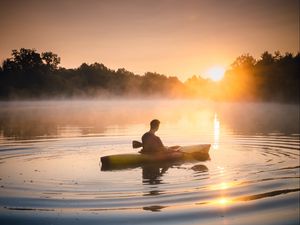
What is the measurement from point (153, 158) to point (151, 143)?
556mm

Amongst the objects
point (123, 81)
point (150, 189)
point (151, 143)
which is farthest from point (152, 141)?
point (123, 81)

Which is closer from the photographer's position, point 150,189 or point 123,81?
point 150,189

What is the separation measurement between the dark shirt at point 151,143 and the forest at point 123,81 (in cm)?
6167

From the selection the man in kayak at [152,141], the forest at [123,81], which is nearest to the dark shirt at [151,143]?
the man in kayak at [152,141]

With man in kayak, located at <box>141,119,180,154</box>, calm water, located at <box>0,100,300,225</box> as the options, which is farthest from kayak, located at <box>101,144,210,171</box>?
calm water, located at <box>0,100,300,225</box>

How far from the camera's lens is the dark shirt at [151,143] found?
47.2 ft

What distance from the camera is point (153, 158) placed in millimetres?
14422

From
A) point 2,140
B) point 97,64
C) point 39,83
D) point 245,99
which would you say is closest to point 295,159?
point 2,140

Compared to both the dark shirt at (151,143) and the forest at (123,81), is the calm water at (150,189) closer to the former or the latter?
the dark shirt at (151,143)

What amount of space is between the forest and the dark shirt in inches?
2428

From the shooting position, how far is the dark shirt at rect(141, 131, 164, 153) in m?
14.4

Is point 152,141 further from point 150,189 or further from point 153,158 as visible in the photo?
point 150,189

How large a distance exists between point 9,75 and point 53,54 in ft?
51.1

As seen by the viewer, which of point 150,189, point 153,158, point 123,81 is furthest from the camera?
point 123,81
